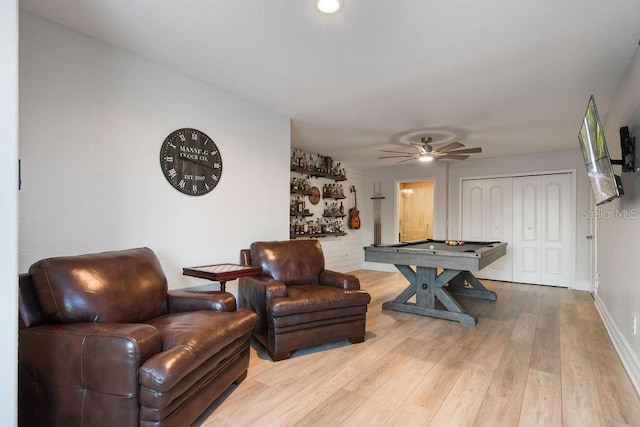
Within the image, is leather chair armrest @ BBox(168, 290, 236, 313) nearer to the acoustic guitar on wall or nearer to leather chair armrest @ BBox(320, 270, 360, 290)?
leather chair armrest @ BBox(320, 270, 360, 290)

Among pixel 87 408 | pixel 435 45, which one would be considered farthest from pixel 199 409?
pixel 435 45

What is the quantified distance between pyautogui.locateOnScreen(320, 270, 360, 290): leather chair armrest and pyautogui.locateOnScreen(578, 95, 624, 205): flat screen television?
206 centimetres

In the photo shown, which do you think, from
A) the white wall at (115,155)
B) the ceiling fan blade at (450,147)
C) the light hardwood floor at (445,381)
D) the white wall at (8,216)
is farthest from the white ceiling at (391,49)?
the light hardwood floor at (445,381)

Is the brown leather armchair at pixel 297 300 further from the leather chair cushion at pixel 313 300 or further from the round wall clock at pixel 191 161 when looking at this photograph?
the round wall clock at pixel 191 161

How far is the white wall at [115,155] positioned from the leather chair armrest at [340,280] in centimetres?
94

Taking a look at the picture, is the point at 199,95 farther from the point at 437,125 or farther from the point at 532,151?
the point at 532,151

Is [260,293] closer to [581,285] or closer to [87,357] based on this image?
[87,357]

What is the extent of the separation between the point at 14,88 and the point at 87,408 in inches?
55.7

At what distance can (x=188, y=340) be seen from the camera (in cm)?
165

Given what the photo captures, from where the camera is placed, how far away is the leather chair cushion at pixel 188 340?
1435 mm

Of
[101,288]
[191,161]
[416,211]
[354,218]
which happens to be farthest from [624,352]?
[416,211]

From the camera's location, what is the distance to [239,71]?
2.79 meters

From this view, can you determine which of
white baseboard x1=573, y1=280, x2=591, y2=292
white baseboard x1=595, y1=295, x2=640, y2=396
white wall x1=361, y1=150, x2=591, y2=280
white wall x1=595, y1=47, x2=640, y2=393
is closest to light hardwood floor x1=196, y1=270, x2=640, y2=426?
white baseboard x1=595, y1=295, x2=640, y2=396

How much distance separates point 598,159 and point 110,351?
334cm
